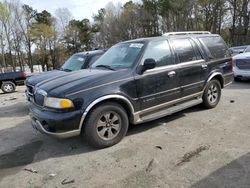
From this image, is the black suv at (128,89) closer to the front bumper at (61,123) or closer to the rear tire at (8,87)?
the front bumper at (61,123)

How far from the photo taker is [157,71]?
498 centimetres

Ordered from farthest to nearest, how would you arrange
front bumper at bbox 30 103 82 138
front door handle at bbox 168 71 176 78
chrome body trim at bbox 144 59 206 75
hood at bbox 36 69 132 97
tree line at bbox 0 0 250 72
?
tree line at bbox 0 0 250 72, front door handle at bbox 168 71 176 78, chrome body trim at bbox 144 59 206 75, hood at bbox 36 69 132 97, front bumper at bbox 30 103 82 138

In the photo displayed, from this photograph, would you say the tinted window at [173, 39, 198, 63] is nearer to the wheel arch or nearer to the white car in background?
the wheel arch

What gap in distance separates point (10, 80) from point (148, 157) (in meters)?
12.0

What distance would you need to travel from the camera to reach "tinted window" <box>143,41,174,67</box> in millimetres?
5043

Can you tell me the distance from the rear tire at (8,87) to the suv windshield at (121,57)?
9820mm

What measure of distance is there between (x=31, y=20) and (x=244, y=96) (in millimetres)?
53830

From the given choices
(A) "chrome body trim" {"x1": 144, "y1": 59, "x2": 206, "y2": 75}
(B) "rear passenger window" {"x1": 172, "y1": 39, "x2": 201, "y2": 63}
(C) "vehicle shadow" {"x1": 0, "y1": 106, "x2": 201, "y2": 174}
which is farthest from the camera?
(B) "rear passenger window" {"x1": 172, "y1": 39, "x2": 201, "y2": 63}

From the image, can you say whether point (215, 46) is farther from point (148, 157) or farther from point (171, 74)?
point (148, 157)

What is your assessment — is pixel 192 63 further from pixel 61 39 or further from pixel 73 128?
pixel 61 39

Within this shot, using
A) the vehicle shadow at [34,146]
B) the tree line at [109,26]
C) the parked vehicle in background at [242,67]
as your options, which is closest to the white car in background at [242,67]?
the parked vehicle in background at [242,67]

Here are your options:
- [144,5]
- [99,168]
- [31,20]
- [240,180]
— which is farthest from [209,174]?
[31,20]

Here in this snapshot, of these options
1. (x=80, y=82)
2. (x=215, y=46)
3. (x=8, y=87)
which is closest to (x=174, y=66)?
(x=215, y=46)

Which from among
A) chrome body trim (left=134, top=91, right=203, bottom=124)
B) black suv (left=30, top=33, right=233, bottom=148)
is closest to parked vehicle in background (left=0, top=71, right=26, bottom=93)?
black suv (left=30, top=33, right=233, bottom=148)
